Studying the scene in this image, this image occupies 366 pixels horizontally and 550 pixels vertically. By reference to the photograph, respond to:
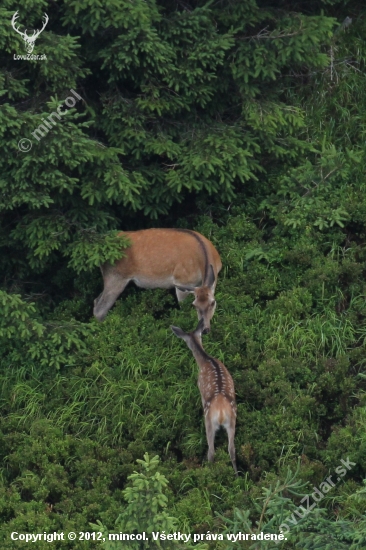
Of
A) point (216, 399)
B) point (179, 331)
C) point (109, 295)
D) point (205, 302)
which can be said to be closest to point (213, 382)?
point (216, 399)

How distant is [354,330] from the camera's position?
36.8 ft

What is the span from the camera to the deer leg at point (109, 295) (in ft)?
39.6

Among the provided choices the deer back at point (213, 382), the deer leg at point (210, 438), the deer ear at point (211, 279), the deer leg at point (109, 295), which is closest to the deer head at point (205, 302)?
the deer ear at point (211, 279)

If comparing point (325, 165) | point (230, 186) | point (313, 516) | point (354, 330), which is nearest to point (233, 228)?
point (230, 186)

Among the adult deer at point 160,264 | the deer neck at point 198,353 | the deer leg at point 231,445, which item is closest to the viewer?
the deer leg at point 231,445

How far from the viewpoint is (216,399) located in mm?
10008

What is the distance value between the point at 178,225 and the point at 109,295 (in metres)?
1.44

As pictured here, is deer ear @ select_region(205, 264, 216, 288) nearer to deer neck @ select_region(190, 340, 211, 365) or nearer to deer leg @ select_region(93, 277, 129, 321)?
deer neck @ select_region(190, 340, 211, 365)

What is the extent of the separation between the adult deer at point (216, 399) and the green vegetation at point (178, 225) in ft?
0.63

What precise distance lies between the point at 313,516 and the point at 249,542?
569 millimetres

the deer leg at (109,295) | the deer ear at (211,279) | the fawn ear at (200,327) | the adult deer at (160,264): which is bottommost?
the deer leg at (109,295)

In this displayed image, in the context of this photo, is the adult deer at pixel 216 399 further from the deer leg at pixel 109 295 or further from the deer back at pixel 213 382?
the deer leg at pixel 109 295

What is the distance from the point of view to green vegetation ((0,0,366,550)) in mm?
10016

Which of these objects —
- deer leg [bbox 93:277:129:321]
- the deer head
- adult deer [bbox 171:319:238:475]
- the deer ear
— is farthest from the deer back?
deer leg [bbox 93:277:129:321]
